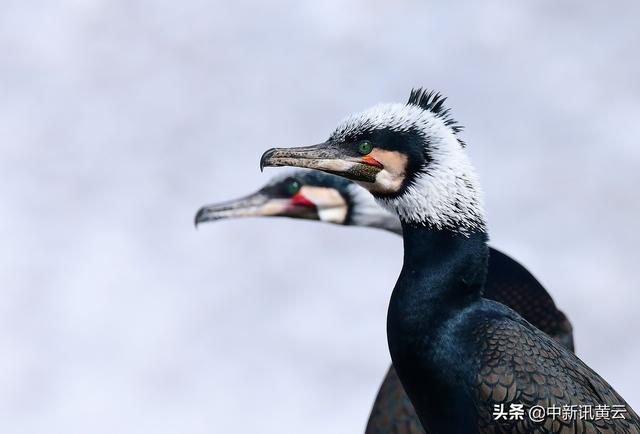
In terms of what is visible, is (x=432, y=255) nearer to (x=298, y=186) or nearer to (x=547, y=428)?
(x=547, y=428)

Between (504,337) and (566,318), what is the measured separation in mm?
2791

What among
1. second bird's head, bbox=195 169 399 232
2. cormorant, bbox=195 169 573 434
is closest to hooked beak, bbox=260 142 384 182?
cormorant, bbox=195 169 573 434

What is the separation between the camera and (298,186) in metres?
8.15

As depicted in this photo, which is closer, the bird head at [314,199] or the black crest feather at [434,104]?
the black crest feather at [434,104]

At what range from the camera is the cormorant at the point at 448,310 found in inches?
165

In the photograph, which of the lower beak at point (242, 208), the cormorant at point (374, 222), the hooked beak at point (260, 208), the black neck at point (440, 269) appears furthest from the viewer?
the hooked beak at point (260, 208)

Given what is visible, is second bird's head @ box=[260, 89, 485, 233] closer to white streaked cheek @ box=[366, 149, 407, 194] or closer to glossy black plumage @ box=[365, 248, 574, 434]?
white streaked cheek @ box=[366, 149, 407, 194]

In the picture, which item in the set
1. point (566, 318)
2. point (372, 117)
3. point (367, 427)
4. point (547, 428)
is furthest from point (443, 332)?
point (566, 318)

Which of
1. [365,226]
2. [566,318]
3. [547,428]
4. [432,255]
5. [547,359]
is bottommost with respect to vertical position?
[547,428]

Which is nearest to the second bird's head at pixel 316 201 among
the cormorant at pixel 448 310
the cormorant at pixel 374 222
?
the cormorant at pixel 374 222

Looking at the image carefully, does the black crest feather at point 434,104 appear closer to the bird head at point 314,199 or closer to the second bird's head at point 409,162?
the second bird's head at point 409,162

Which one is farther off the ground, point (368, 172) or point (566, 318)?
point (566, 318)

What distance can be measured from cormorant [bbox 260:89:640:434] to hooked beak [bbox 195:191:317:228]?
11.1 ft

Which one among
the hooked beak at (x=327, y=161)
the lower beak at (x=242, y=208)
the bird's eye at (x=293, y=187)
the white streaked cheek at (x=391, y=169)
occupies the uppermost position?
the bird's eye at (x=293, y=187)
